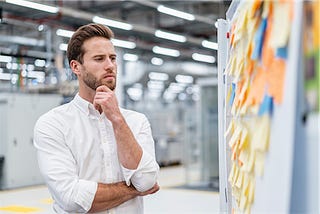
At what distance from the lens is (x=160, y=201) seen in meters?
6.79

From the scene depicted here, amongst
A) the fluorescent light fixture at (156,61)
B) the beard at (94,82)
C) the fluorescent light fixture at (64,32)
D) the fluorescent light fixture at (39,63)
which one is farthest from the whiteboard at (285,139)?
the fluorescent light fixture at (156,61)

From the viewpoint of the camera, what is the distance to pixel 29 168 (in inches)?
328

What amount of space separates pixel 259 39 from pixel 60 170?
3.00 ft

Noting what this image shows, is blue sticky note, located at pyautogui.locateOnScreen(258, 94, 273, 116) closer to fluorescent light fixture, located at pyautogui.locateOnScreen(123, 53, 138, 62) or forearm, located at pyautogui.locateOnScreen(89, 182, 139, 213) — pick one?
forearm, located at pyautogui.locateOnScreen(89, 182, 139, 213)

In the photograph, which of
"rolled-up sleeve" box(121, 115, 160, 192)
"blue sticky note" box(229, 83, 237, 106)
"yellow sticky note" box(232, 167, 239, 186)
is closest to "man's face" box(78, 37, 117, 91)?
"rolled-up sleeve" box(121, 115, 160, 192)

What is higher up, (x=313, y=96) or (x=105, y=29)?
(x=105, y=29)

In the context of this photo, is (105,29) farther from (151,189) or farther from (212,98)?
(212,98)

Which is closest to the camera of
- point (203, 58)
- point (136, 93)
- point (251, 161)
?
point (251, 161)

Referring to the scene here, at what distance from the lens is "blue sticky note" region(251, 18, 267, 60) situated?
930mm

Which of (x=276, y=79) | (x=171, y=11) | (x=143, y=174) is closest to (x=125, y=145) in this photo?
(x=143, y=174)

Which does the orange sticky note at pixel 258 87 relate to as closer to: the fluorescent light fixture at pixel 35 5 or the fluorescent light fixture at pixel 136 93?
the fluorescent light fixture at pixel 35 5

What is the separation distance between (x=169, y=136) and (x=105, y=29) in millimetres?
10583

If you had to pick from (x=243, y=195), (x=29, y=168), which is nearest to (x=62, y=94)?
(x=29, y=168)

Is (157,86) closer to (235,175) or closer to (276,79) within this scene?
(235,175)
